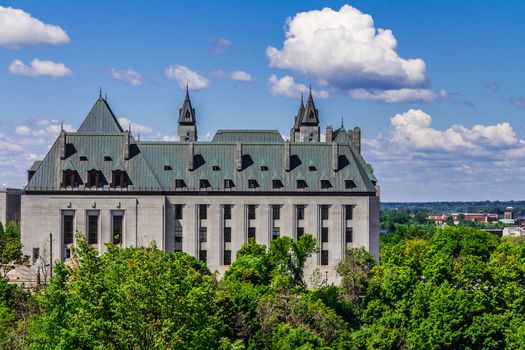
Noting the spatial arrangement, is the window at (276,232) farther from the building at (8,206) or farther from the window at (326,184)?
the building at (8,206)

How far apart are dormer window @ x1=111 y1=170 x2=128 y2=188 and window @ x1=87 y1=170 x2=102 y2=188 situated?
172cm

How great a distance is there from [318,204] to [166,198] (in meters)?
20.8

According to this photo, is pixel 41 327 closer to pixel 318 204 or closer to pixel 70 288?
pixel 70 288

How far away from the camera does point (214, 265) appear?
116312mm

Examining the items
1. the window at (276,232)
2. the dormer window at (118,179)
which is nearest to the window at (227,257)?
the window at (276,232)

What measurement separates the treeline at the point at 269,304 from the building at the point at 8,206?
91174 mm

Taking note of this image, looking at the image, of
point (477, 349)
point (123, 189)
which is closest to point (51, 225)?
point (123, 189)

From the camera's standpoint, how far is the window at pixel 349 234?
119m

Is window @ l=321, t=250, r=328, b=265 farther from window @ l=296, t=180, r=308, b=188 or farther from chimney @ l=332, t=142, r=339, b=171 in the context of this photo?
chimney @ l=332, t=142, r=339, b=171

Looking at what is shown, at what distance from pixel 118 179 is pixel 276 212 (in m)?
21.9

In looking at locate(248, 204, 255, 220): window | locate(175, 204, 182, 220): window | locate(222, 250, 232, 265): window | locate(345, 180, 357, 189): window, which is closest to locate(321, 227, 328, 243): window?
locate(345, 180, 357, 189): window

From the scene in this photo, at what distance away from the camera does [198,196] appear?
116750 mm

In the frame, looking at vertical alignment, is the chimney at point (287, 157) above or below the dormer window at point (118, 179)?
above

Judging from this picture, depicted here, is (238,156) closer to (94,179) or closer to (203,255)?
(203,255)
